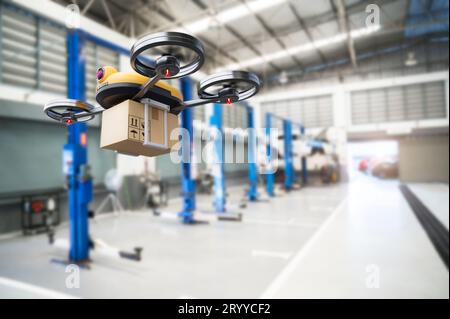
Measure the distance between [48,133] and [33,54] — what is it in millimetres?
1970

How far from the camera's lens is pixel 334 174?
1661 cm

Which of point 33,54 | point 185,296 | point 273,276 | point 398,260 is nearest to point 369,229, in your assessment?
point 398,260

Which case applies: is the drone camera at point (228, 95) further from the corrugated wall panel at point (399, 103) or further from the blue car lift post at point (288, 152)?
the corrugated wall panel at point (399, 103)

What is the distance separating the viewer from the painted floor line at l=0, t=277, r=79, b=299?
2826 mm

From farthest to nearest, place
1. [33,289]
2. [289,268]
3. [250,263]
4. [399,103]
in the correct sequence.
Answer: [399,103] → [250,263] → [289,268] → [33,289]

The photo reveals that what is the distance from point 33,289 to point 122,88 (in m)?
3.56

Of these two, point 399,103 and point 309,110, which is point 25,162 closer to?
point 309,110

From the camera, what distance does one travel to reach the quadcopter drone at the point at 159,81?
491 millimetres

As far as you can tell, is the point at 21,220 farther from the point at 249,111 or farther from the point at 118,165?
the point at 249,111

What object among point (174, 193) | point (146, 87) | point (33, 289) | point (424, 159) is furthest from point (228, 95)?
point (424, 159)

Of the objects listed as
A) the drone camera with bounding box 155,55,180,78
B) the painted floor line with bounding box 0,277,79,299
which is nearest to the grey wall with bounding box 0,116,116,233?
the painted floor line with bounding box 0,277,79,299

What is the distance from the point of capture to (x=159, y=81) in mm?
591

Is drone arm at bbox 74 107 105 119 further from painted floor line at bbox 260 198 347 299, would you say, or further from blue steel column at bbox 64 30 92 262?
blue steel column at bbox 64 30 92 262

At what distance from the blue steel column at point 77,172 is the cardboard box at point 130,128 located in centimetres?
359
